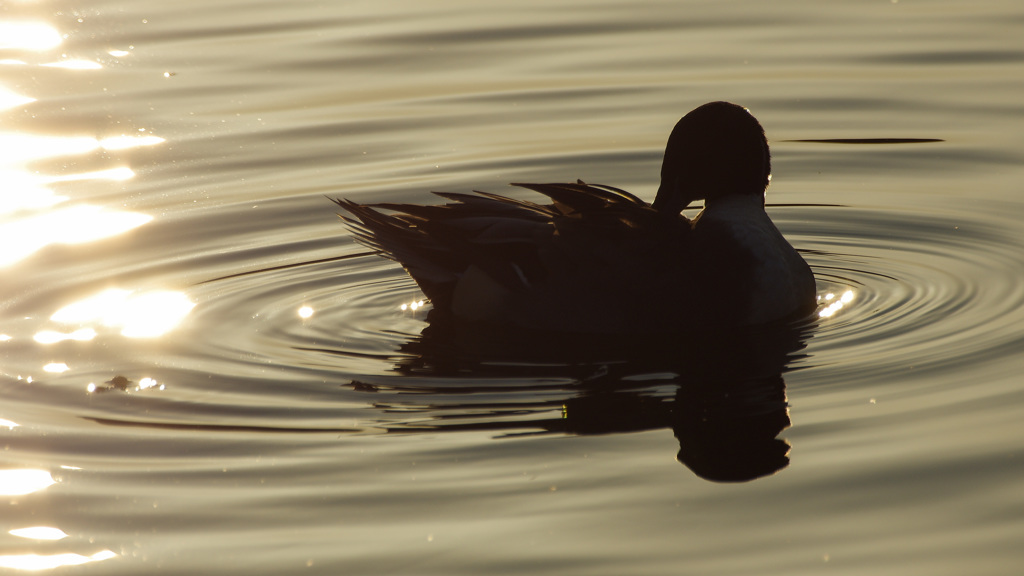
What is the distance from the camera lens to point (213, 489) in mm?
5191

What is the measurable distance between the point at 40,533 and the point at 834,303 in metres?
4.30

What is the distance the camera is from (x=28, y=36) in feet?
44.5

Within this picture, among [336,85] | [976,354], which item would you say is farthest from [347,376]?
[336,85]

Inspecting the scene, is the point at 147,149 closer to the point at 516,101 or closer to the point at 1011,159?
the point at 516,101

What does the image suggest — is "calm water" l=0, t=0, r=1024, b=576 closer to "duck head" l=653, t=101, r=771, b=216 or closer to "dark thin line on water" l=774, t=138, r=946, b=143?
"dark thin line on water" l=774, t=138, r=946, b=143

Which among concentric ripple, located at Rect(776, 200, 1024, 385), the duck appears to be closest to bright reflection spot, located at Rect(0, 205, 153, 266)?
the duck

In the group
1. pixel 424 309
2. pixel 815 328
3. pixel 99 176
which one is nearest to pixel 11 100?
pixel 99 176

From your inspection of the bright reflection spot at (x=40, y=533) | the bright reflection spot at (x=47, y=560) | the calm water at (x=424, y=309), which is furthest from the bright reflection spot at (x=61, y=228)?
the bright reflection spot at (x=47, y=560)

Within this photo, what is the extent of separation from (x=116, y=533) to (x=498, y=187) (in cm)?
522

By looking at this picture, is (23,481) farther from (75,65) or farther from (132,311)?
(75,65)

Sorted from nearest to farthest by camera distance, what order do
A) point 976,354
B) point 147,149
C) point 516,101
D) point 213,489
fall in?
point 213,489, point 976,354, point 147,149, point 516,101

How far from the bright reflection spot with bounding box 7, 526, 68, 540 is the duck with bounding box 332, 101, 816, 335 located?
287 cm

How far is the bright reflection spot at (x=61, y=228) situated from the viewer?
340 inches

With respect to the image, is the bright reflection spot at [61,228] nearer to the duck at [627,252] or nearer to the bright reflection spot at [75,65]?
the duck at [627,252]
